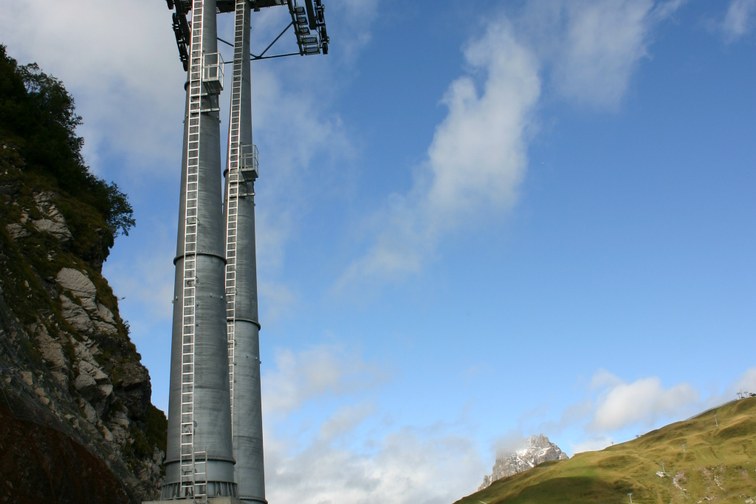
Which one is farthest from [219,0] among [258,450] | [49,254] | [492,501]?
[492,501]

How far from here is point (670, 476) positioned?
177m

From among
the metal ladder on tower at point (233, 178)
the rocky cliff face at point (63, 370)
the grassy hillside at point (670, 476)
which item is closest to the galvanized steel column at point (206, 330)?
the rocky cliff face at point (63, 370)

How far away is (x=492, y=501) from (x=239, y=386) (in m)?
182

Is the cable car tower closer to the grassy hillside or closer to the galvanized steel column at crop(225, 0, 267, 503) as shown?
the galvanized steel column at crop(225, 0, 267, 503)

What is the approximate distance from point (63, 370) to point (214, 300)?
1434 centimetres

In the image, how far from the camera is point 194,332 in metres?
25.5

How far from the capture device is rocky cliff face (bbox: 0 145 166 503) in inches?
1006

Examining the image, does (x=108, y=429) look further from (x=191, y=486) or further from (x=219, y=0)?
(x=219, y=0)

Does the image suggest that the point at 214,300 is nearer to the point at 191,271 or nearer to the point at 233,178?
the point at 191,271

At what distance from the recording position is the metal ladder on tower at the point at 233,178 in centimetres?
3216

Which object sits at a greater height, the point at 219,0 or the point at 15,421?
the point at 219,0

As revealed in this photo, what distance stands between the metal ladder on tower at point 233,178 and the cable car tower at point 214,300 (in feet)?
0.16

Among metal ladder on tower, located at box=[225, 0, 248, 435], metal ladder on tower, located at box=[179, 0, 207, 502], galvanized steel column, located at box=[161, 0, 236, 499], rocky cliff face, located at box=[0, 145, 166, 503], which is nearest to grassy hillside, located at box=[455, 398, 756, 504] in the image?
rocky cliff face, located at box=[0, 145, 166, 503]

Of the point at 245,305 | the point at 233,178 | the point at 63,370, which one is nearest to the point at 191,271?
Result: the point at 245,305
